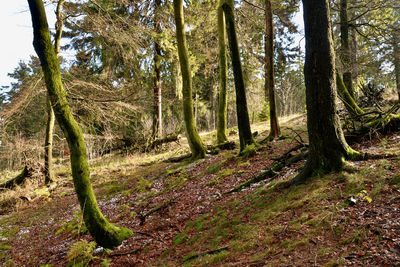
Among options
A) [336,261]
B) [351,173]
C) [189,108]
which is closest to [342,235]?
[336,261]

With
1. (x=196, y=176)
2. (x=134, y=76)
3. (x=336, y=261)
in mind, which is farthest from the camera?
(x=134, y=76)

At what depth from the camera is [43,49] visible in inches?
168

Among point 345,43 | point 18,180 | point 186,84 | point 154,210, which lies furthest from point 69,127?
point 345,43

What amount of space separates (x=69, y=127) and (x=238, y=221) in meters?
3.76

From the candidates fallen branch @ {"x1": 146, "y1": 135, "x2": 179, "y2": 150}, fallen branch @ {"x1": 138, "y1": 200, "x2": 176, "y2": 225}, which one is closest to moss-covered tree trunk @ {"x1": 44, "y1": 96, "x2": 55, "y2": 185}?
fallen branch @ {"x1": 146, "y1": 135, "x2": 179, "y2": 150}

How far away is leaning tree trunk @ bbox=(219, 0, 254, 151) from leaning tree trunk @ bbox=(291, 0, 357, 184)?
161 inches

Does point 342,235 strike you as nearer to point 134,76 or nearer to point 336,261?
point 336,261

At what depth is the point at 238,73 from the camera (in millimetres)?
8047

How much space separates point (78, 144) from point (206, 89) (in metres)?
21.6

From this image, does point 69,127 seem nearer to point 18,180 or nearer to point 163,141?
point 18,180

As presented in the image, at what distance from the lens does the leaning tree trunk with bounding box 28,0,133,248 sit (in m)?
4.23

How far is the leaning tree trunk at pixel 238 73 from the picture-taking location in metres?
7.92

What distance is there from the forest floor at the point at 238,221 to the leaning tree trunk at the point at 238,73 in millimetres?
757

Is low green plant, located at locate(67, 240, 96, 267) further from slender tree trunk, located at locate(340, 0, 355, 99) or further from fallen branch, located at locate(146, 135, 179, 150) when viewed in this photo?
slender tree trunk, located at locate(340, 0, 355, 99)
